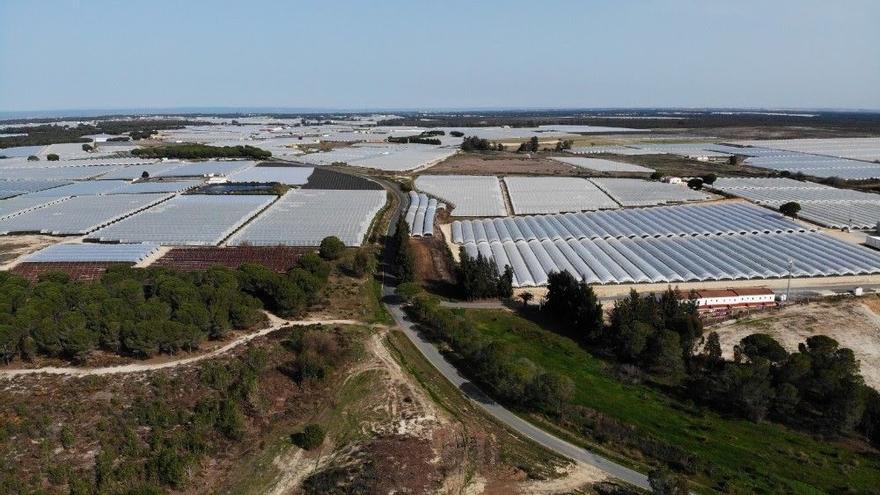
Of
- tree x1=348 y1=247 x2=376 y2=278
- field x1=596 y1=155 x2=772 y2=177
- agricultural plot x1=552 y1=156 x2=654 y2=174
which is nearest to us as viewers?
tree x1=348 y1=247 x2=376 y2=278

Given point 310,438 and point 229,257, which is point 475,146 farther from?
point 310,438

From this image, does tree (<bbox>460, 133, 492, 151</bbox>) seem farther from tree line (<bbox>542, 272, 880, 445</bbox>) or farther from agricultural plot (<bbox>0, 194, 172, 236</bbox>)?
tree line (<bbox>542, 272, 880, 445</bbox>)

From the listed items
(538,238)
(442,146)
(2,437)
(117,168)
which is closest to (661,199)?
(538,238)

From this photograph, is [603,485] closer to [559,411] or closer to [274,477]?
[559,411]

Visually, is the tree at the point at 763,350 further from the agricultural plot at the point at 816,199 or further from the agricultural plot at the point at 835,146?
the agricultural plot at the point at 835,146

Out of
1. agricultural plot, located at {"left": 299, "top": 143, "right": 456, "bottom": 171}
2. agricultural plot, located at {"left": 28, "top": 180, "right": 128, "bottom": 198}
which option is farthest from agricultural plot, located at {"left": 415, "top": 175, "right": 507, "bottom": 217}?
agricultural plot, located at {"left": 28, "top": 180, "right": 128, "bottom": 198}

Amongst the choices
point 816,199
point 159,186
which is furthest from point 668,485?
point 159,186

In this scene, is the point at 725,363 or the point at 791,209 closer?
the point at 725,363

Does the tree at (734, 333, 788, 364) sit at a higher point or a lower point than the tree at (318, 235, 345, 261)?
lower
